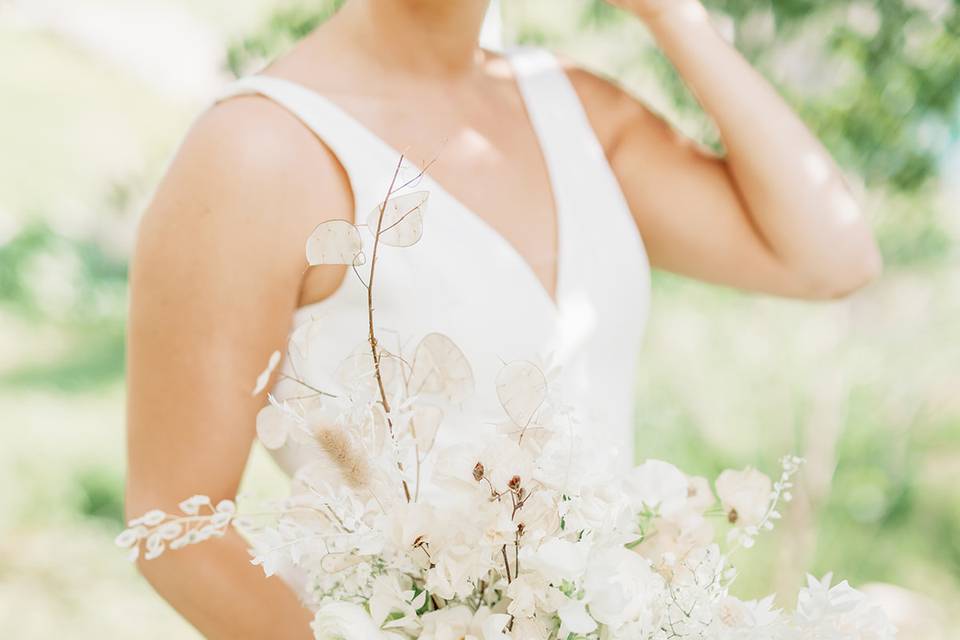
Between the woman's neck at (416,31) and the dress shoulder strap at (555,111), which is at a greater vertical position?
the woman's neck at (416,31)

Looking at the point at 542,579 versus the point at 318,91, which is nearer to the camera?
the point at 542,579

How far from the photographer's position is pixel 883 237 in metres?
2.98

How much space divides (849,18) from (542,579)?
5.58 ft

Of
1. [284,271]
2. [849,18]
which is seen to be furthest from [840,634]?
[849,18]

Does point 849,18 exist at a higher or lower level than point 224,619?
higher

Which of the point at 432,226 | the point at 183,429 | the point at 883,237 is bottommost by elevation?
the point at 883,237

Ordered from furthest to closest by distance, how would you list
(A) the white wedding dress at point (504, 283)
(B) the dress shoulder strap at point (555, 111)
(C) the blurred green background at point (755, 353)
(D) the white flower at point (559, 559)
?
1. (C) the blurred green background at point (755, 353)
2. (B) the dress shoulder strap at point (555, 111)
3. (A) the white wedding dress at point (504, 283)
4. (D) the white flower at point (559, 559)

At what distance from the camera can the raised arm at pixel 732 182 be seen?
5.00 ft

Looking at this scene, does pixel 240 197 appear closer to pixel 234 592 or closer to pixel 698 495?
pixel 234 592

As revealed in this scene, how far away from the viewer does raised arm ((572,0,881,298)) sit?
1.53 metres

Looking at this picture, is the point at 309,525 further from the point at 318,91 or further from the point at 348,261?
the point at 318,91

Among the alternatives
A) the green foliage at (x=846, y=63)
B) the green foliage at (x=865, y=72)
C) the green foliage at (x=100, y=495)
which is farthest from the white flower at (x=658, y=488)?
the green foliage at (x=100, y=495)

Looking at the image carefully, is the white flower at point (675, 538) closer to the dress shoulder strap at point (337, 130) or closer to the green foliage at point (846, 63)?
the dress shoulder strap at point (337, 130)

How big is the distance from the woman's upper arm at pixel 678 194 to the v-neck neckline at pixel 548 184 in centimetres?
10
